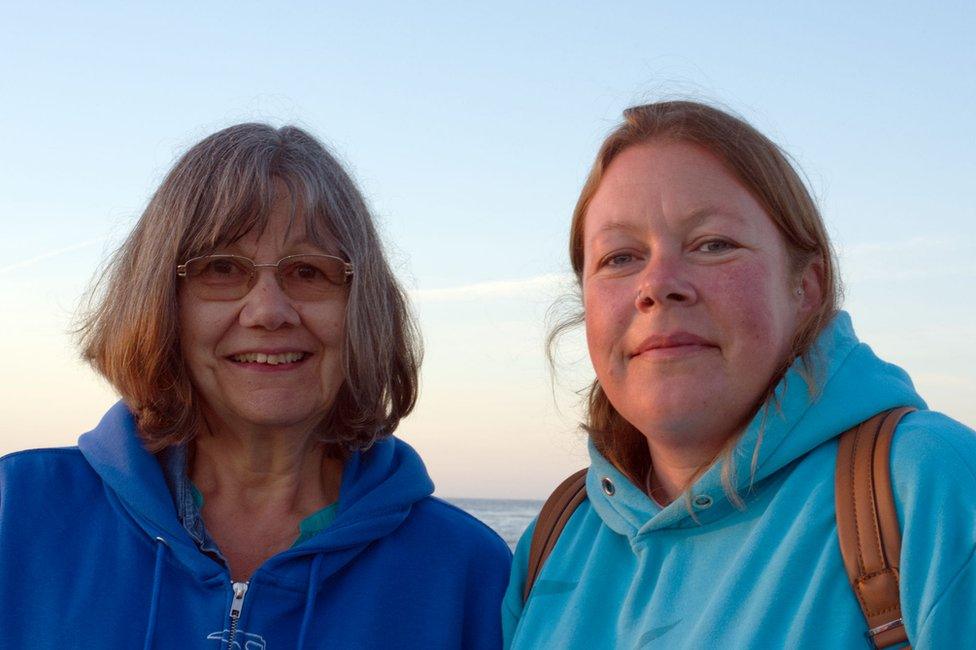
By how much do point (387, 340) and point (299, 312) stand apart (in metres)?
0.38

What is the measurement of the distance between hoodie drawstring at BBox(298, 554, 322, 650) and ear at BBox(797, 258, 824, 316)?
181 cm

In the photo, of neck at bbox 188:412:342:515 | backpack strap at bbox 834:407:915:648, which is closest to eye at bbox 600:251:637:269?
backpack strap at bbox 834:407:915:648

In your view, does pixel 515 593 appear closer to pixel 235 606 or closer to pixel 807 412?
pixel 235 606

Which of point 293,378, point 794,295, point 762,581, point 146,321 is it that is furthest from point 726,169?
point 146,321

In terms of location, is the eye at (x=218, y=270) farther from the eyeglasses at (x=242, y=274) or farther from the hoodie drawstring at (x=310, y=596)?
the hoodie drawstring at (x=310, y=596)

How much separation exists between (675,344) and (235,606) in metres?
1.67

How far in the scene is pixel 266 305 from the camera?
11.2 feet

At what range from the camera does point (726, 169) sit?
120 inches

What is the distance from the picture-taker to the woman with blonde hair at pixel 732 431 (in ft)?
8.03

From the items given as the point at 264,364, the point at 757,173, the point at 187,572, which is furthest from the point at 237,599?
the point at 757,173

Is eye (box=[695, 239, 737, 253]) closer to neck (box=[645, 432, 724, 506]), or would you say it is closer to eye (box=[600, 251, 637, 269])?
eye (box=[600, 251, 637, 269])

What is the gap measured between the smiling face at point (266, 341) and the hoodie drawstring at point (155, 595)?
0.52 meters

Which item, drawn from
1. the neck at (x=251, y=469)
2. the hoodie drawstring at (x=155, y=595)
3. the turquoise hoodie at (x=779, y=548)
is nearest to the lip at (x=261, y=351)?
the neck at (x=251, y=469)

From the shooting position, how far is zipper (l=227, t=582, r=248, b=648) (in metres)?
3.25
